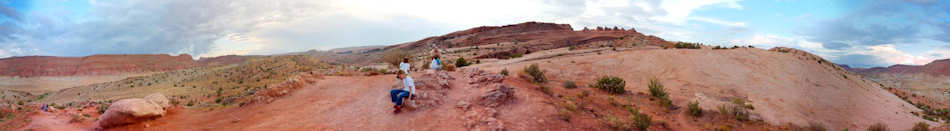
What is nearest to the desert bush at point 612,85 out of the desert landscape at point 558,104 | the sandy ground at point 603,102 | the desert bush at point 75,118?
the desert landscape at point 558,104

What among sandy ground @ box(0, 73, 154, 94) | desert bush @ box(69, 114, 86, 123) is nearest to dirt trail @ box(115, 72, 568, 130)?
desert bush @ box(69, 114, 86, 123)

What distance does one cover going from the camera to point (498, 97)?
7352mm

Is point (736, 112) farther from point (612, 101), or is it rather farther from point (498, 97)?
point (498, 97)

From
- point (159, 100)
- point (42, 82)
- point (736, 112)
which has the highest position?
point (159, 100)

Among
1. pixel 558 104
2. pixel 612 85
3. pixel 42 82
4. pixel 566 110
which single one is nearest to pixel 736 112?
pixel 612 85

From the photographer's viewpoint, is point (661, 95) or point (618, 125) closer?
point (618, 125)

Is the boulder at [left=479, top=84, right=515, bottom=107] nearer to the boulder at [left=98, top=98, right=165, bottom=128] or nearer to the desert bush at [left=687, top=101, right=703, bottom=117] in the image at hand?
the desert bush at [left=687, top=101, right=703, bottom=117]

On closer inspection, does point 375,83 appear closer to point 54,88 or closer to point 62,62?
point 54,88

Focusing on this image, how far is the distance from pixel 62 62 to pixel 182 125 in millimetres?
68615

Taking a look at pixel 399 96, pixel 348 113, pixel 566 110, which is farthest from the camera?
pixel 348 113

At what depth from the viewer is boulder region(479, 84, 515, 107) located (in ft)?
23.7

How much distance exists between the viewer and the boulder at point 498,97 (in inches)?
285

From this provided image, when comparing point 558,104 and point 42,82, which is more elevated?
point 558,104

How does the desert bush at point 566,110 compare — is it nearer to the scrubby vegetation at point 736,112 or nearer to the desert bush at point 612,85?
the scrubby vegetation at point 736,112
